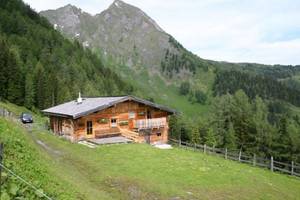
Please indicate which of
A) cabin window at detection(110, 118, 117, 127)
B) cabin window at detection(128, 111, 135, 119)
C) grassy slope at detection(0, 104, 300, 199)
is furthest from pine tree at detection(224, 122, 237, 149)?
grassy slope at detection(0, 104, 300, 199)

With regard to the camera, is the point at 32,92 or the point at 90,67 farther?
the point at 90,67

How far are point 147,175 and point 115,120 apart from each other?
64.5 ft

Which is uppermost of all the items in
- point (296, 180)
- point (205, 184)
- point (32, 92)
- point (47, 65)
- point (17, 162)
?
point (47, 65)

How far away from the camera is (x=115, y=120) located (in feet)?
139

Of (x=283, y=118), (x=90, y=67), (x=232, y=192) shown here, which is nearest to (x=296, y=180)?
(x=232, y=192)

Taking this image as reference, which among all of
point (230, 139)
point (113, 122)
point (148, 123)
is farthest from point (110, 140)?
point (230, 139)

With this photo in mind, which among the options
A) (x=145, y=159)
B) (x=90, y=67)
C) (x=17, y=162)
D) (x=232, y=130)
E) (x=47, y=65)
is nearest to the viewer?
(x=17, y=162)

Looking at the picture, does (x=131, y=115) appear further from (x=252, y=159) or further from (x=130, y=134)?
(x=252, y=159)

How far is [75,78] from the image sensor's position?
113 m

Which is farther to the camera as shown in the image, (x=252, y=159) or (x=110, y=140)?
(x=252, y=159)

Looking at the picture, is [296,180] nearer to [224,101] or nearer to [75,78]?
[224,101]

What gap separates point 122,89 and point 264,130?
2959 inches

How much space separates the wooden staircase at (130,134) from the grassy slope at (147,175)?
7.83 m

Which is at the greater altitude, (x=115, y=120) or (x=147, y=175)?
(x=115, y=120)
